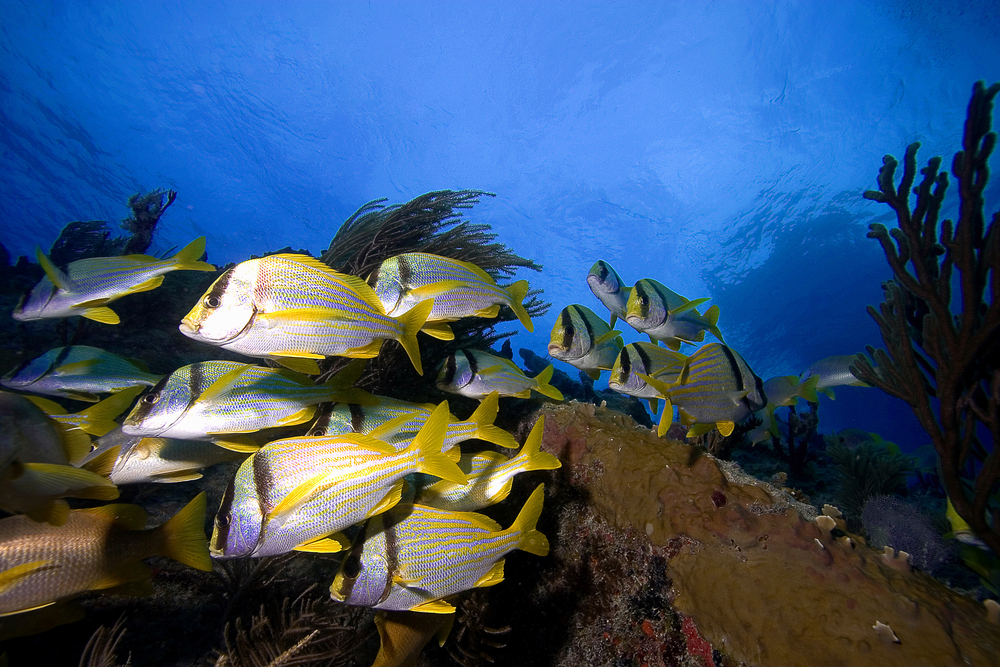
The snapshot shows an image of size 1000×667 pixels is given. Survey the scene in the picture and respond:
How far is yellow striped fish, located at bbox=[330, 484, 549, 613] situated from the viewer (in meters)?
1.67

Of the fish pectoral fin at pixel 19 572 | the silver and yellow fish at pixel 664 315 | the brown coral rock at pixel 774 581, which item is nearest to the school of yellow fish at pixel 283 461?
the fish pectoral fin at pixel 19 572

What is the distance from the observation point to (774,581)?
1.93m

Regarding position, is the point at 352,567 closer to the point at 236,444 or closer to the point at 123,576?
the point at 236,444

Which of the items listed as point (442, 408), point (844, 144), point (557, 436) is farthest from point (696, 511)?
point (844, 144)

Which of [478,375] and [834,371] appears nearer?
[478,375]

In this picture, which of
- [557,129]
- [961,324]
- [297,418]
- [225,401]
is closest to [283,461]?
[297,418]

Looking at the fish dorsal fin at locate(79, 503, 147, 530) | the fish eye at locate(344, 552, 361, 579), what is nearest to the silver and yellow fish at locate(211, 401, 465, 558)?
the fish eye at locate(344, 552, 361, 579)

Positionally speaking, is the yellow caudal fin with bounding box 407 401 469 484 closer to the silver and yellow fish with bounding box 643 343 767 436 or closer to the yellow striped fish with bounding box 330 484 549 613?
the yellow striped fish with bounding box 330 484 549 613

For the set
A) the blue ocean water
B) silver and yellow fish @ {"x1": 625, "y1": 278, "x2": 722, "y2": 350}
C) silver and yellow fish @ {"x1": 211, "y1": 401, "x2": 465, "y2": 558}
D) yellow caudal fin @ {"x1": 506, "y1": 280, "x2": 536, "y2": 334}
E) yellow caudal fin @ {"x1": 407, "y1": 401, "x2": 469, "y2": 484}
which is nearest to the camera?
silver and yellow fish @ {"x1": 211, "y1": 401, "x2": 465, "y2": 558}

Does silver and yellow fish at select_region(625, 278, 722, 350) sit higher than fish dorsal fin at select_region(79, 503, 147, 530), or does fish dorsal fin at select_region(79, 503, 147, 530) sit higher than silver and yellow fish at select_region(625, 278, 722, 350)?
silver and yellow fish at select_region(625, 278, 722, 350)

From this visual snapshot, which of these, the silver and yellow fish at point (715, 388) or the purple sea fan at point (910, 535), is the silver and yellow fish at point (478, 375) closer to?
the silver and yellow fish at point (715, 388)

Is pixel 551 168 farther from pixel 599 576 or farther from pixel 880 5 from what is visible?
pixel 599 576

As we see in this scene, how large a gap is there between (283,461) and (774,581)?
8.26 feet

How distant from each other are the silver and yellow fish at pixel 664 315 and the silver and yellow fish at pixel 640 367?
327mm
